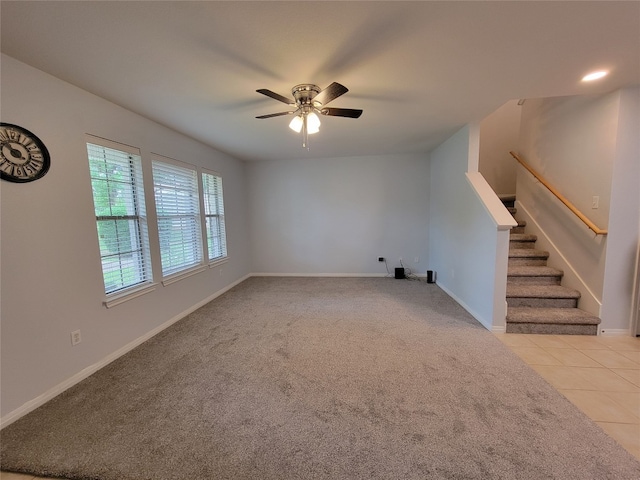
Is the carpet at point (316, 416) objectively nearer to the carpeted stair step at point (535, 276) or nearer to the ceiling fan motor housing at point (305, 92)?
the carpeted stair step at point (535, 276)

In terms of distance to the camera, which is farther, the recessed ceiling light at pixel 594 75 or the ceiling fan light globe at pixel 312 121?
the ceiling fan light globe at pixel 312 121

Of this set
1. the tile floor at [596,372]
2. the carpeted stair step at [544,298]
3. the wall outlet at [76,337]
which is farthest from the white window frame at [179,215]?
the carpeted stair step at [544,298]

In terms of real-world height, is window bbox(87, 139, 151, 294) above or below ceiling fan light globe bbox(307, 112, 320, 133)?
below

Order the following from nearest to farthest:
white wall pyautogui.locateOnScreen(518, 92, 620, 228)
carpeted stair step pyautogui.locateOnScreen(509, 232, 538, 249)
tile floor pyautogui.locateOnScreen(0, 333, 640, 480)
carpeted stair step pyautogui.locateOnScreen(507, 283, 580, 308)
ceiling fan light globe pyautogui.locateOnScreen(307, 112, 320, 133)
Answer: tile floor pyautogui.locateOnScreen(0, 333, 640, 480), ceiling fan light globe pyautogui.locateOnScreen(307, 112, 320, 133), white wall pyautogui.locateOnScreen(518, 92, 620, 228), carpeted stair step pyautogui.locateOnScreen(507, 283, 580, 308), carpeted stair step pyautogui.locateOnScreen(509, 232, 538, 249)

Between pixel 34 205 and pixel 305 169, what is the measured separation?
3842 millimetres

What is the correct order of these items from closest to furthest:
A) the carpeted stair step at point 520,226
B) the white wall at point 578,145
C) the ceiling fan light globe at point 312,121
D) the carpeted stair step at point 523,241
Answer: the ceiling fan light globe at point 312,121
the white wall at point 578,145
the carpeted stair step at point 523,241
the carpeted stair step at point 520,226

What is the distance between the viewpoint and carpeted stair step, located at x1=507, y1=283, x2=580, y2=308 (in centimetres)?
284

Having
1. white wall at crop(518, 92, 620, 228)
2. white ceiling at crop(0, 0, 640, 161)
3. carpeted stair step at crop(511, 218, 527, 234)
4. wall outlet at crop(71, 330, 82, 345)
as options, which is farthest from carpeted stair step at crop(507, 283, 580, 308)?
wall outlet at crop(71, 330, 82, 345)

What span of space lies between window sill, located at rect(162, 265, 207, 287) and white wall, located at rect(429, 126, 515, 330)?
11.8 feet

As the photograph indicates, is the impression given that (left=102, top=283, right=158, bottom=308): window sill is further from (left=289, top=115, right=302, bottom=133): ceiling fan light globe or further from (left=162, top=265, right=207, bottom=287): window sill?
(left=289, top=115, right=302, bottom=133): ceiling fan light globe

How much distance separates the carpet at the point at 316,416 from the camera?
130cm

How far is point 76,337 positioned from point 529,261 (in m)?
4.87

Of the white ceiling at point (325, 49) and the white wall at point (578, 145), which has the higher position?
the white ceiling at point (325, 49)

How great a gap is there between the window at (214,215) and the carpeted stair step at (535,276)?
13.6ft
